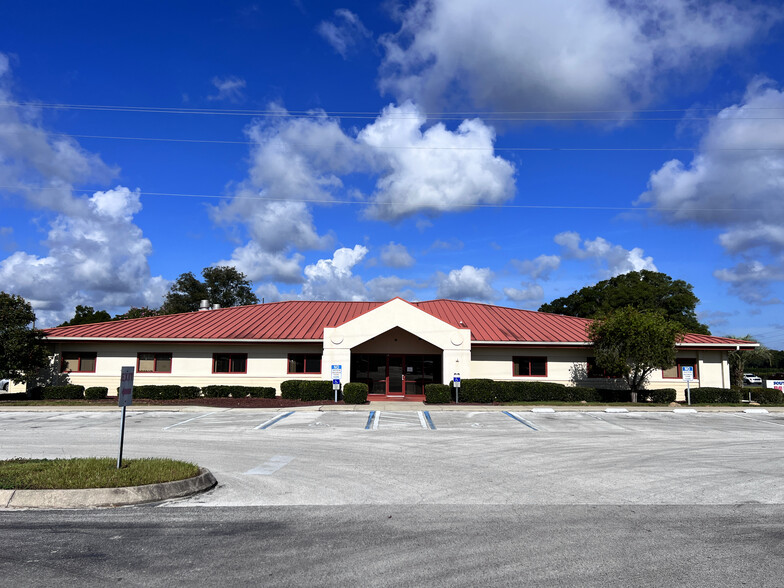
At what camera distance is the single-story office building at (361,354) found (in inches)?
1075

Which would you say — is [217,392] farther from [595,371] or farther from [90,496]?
[90,496]

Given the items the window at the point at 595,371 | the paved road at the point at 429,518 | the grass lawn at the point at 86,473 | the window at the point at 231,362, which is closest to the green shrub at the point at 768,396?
the window at the point at 595,371

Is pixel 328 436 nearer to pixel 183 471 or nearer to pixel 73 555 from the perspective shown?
pixel 183 471

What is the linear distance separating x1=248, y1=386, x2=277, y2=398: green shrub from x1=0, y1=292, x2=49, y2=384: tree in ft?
31.4

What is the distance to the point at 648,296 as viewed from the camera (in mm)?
51125

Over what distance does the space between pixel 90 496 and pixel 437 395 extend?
60.2 ft

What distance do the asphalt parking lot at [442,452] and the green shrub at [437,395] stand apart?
3460 millimetres

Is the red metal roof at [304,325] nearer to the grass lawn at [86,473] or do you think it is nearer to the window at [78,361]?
the window at [78,361]

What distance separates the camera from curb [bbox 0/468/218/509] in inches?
306

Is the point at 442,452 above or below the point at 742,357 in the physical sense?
below

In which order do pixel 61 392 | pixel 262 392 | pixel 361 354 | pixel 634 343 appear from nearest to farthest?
pixel 634 343
pixel 61 392
pixel 262 392
pixel 361 354

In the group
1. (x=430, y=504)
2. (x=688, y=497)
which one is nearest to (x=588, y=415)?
(x=688, y=497)

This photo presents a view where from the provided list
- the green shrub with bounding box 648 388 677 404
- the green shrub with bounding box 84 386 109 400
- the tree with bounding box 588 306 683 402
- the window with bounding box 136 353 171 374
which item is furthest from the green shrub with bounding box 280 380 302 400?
the green shrub with bounding box 648 388 677 404

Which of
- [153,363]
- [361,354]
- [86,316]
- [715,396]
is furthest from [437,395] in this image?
[86,316]
